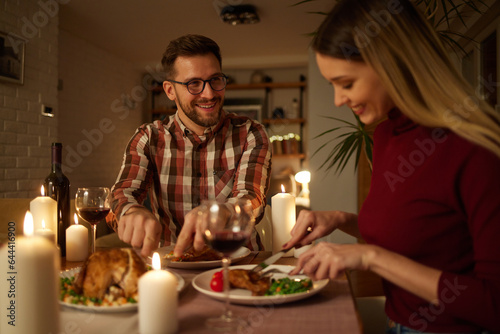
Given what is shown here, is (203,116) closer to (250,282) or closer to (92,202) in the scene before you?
(92,202)

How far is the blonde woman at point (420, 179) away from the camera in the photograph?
2.67 ft

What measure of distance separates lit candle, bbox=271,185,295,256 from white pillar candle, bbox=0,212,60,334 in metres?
0.83

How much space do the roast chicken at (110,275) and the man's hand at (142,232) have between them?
0.46 ft

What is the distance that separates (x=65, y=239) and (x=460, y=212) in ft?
4.02

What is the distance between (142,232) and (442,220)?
2.37 feet

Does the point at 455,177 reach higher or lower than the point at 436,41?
lower

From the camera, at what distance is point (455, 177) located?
86cm

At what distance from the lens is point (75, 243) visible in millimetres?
1372

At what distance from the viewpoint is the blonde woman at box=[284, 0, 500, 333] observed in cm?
81

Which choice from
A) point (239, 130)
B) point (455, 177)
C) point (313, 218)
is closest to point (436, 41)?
point (455, 177)

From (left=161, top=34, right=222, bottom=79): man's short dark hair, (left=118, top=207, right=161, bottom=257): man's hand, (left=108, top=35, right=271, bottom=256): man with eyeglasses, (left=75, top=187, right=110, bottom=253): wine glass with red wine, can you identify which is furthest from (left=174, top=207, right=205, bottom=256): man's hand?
(left=161, top=34, right=222, bottom=79): man's short dark hair

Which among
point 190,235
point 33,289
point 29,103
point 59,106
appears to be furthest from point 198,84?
point 59,106

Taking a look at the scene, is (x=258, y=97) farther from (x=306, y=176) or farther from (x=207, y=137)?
(x=207, y=137)

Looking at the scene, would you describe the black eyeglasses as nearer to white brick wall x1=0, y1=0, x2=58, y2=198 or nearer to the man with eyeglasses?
the man with eyeglasses
